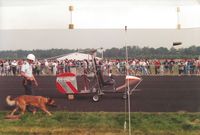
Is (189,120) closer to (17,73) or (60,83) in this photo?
(60,83)

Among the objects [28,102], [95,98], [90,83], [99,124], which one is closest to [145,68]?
[90,83]

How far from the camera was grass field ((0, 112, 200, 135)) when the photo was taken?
12130 millimetres

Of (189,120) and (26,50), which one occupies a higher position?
(26,50)

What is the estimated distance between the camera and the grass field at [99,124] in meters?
12.1

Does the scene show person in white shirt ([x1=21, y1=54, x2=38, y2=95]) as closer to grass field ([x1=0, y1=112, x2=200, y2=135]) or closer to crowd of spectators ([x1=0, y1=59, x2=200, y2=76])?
grass field ([x1=0, y1=112, x2=200, y2=135])

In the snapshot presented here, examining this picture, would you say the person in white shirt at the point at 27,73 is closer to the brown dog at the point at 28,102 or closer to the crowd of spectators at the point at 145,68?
the brown dog at the point at 28,102

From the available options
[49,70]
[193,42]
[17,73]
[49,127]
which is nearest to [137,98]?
[193,42]

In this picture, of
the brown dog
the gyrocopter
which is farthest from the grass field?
the gyrocopter

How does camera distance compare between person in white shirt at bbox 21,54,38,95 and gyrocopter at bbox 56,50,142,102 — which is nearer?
person in white shirt at bbox 21,54,38,95

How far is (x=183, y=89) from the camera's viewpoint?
77.1 ft

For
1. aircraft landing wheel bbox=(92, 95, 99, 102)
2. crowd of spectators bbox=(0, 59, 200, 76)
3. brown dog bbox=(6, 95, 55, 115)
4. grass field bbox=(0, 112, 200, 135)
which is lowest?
grass field bbox=(0, 112, 200, 135)

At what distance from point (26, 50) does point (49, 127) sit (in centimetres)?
491

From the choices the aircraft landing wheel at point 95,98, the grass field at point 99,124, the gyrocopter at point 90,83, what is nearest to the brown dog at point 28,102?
the grass field at point 99,124

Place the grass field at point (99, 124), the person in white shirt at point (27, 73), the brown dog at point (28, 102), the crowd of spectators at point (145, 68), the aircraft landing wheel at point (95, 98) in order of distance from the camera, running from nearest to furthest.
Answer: the grass field at point (99, 124) < the brown dog at point (28, 102) < the person in white shirt at point (27, 73) < the aircraft landing wheel at point (95, 98) < the crowd of spectators at point (145, 68)
